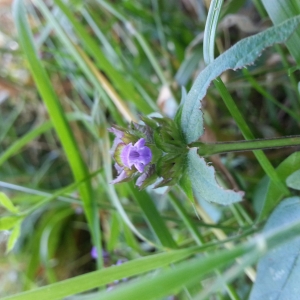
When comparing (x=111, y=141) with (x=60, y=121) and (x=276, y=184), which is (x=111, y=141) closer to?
(x=60, y=121)

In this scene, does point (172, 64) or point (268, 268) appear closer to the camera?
point (268, 268)

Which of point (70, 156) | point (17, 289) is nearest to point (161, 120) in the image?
point (70, 156)

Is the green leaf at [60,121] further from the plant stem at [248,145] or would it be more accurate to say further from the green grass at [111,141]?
the plant stem at [248,145]

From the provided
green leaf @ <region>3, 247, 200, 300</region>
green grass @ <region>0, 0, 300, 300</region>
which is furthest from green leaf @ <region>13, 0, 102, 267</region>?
green leaf @ <region>3, 247, 200, 300</region>

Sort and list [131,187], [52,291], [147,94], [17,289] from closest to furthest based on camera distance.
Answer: [52,291], [131,187], [147,94], [17,289]

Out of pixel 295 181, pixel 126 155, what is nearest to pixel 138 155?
pixel 126 155

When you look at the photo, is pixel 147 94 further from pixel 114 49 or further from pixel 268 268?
pixel 268 268

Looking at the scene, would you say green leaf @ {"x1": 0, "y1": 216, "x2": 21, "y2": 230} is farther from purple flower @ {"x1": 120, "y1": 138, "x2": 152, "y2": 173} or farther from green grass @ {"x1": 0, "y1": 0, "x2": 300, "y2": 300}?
purple flower @ {"x1": 120, "y1": 138, "x2": 152, "y2": 173}
